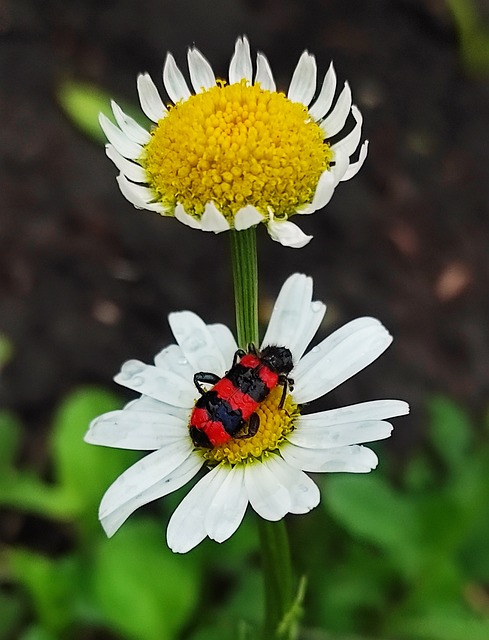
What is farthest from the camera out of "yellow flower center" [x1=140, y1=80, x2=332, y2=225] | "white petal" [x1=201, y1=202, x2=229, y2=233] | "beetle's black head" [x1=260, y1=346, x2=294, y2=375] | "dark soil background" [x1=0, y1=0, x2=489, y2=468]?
"dark soil background" [x1=0, y1=0, x2=489, y2=468]

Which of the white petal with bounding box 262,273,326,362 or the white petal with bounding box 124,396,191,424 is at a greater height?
the white petal with bounding box 262,273,326,362

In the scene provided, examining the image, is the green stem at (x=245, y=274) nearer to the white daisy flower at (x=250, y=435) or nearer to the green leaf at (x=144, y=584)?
the white daisy flower at (x=250, y=435)

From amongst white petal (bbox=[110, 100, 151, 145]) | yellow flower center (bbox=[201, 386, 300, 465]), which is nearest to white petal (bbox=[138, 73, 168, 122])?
white petal (bbox=[110, 100, 151, 145])

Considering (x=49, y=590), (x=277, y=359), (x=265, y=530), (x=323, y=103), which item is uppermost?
(x=323, y=103)

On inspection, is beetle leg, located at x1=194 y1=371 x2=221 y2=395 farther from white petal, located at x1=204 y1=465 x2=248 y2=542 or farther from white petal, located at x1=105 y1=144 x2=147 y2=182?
white petal, located at x1=105 y1=144 x2=147 y2=182

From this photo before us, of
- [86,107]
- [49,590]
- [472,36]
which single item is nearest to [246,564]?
[49,590]

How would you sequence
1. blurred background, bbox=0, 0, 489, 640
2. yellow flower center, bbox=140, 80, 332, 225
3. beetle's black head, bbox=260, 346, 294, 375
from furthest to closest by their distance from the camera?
blurred background, bbox=0, 0, 489, 640 → beetle's black head, bbox=260, 346, 294, 375 → yellow flower center, bbox=140, 80, 332, 225

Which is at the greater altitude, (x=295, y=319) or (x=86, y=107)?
(x=86, y=107)

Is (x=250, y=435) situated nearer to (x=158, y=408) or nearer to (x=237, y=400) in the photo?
(x=237, y=400)
